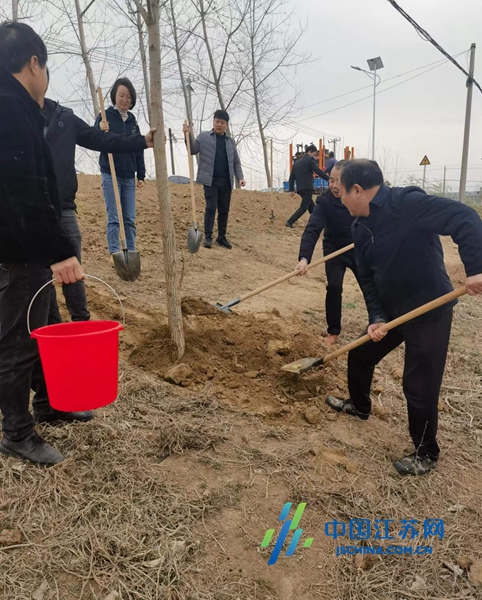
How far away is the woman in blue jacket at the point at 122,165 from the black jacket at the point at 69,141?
1683 millimetres

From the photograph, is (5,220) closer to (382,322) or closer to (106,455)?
(106,455)

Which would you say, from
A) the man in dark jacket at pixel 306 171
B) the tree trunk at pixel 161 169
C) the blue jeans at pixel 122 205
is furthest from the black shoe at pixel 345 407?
the man in dark jacket at pixel 306 171

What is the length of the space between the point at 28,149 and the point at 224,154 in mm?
5230

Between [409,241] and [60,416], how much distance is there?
2091 millimetres

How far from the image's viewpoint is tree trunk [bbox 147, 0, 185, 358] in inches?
108

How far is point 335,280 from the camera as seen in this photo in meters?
4.22

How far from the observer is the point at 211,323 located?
13.3 feet

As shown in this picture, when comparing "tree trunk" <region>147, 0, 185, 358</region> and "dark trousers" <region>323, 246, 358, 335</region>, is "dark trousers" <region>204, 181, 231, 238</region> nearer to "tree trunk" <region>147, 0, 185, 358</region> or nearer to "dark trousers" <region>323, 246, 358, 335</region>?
"dark trousers" <region>323, 246, 358, 335</region>

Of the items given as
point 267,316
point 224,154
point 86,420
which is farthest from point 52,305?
point 224,154

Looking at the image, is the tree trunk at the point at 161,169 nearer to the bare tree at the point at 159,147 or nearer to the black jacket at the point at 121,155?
the bare tree at the point at 159,147

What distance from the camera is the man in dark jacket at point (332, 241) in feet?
13.3

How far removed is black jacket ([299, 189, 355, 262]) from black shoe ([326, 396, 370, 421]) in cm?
151

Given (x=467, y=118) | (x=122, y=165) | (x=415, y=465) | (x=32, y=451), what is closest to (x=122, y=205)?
(x=122, y=165)

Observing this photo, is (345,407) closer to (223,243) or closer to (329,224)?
(329,224)
